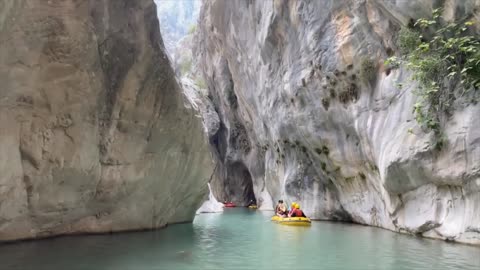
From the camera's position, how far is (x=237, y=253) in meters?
9.61

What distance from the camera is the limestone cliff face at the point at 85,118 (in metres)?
9.67

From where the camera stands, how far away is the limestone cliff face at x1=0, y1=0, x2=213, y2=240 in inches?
381

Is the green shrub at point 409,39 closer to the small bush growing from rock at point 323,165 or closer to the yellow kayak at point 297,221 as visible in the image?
the yellow kayak at point 297,221

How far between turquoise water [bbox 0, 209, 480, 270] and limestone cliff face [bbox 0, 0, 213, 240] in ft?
3.18

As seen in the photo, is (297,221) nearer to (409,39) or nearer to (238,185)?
(409,39)

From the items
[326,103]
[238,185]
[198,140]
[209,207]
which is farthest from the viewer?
[238,185]

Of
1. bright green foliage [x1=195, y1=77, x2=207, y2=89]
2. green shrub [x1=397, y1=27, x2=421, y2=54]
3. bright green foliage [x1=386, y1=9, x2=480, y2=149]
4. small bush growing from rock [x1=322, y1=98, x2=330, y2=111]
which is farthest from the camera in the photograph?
bright green foliage [x1=195, y1=77, x2=207, y2=89]

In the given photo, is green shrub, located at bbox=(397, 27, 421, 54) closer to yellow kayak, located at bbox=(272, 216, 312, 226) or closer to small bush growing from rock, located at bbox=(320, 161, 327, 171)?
yellow kayak, located at bbox=(272, 216, 312, 226)

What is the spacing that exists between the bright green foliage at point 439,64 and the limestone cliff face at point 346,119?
1.21ft

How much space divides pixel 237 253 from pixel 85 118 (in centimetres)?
527

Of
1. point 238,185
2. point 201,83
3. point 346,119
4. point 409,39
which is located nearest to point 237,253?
point 409,39

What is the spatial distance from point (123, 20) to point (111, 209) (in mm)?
5591

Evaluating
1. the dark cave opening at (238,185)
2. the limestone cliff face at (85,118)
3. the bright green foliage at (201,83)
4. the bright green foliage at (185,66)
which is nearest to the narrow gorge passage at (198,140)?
the limestone cliff face at (85,118)

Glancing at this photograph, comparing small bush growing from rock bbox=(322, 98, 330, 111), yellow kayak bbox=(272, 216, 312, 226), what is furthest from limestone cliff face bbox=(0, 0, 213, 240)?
small bush growing from rock bbox=(322, 98, 330, 111)
